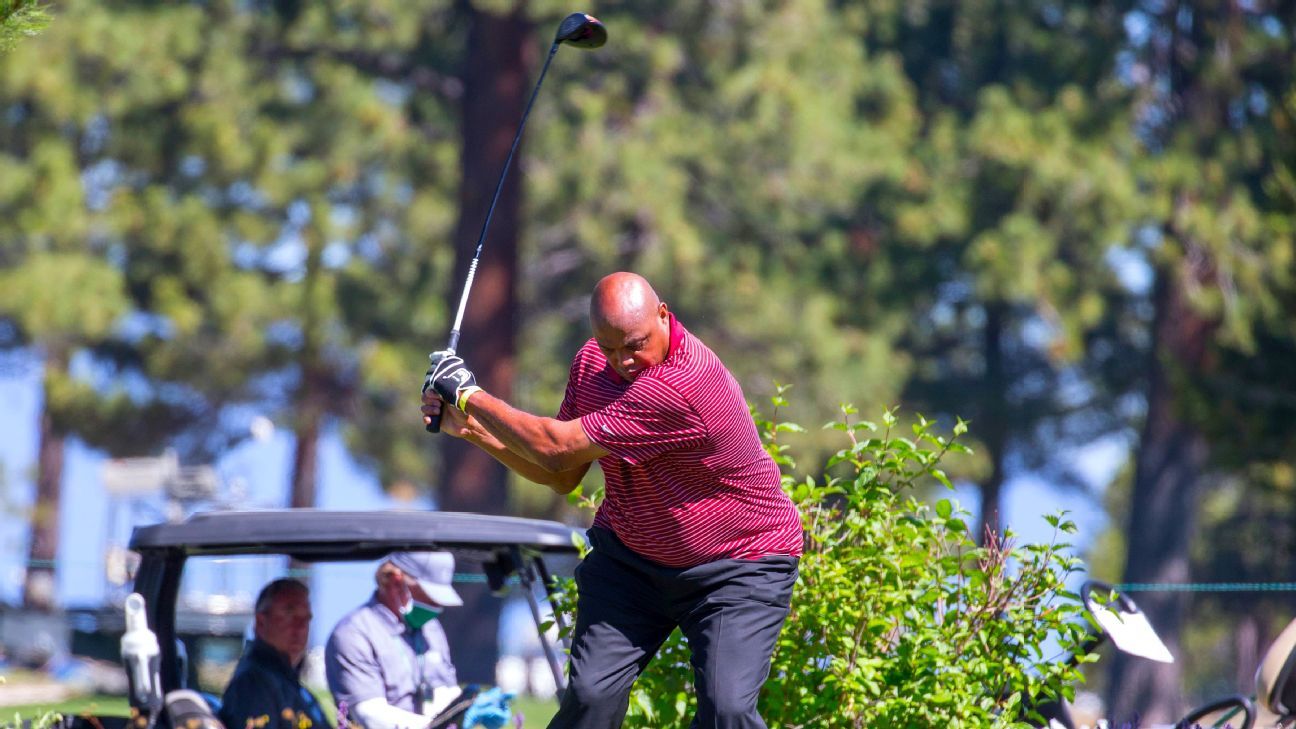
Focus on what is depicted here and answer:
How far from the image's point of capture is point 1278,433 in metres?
15.9

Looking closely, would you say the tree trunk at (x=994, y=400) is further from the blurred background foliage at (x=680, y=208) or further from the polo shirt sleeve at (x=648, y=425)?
the polo shirt sleeve at (x=648, y=425)

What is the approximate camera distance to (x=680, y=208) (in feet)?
74.4

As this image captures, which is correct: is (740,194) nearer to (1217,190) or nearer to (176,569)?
(1217,190)

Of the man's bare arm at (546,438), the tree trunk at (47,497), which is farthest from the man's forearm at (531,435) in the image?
the tree trunk at (47,497)

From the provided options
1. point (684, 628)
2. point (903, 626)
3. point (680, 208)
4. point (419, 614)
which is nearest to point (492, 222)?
point (680, 208)

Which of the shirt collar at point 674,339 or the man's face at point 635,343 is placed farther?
the shirt collar at point 674,339

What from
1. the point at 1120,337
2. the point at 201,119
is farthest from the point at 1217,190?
the point at 201,119

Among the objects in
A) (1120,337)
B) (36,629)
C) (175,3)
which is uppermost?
(175,3)

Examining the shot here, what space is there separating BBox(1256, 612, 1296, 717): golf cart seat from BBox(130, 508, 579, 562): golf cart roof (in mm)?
2162

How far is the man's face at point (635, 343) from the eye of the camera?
4355 millimetres

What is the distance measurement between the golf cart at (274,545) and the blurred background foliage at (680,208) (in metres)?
12.4

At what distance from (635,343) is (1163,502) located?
19.3 m

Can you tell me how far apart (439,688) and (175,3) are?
45.1 ft

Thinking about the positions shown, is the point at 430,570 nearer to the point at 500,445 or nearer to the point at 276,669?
the point at 276,669
